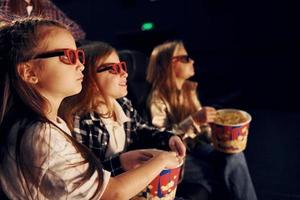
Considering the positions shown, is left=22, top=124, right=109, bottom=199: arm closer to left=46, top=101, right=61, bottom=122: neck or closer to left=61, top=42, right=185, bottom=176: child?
left=46, top=101, right=61, bottom=122: neck

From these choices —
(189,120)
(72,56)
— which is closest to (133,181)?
(72,56)

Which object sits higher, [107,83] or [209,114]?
[107,83]

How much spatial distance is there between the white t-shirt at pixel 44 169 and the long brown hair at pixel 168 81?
3.00 feet

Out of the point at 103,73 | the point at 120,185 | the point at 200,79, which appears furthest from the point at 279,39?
the point at 120,185

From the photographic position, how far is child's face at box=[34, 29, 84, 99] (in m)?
0.81

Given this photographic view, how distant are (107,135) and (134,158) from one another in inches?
7.8

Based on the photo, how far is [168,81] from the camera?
1.68 meters

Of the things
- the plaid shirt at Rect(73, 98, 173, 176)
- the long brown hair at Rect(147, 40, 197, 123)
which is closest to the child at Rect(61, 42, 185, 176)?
the plaid shirt at Rect(73, 98, 173, 176)

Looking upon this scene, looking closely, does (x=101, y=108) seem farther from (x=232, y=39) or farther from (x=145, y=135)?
(x=232, y=39)

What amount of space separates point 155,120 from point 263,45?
5.26 ft

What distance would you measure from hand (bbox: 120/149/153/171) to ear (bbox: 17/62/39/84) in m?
0.38

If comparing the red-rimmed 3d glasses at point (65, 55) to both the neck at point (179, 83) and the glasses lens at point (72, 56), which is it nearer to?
the glasses lens at point (72, 56)

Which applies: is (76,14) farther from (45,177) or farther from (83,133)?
(45,177)

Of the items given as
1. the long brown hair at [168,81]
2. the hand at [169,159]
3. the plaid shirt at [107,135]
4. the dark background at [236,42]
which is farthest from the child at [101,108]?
the dark background at [236,42]
